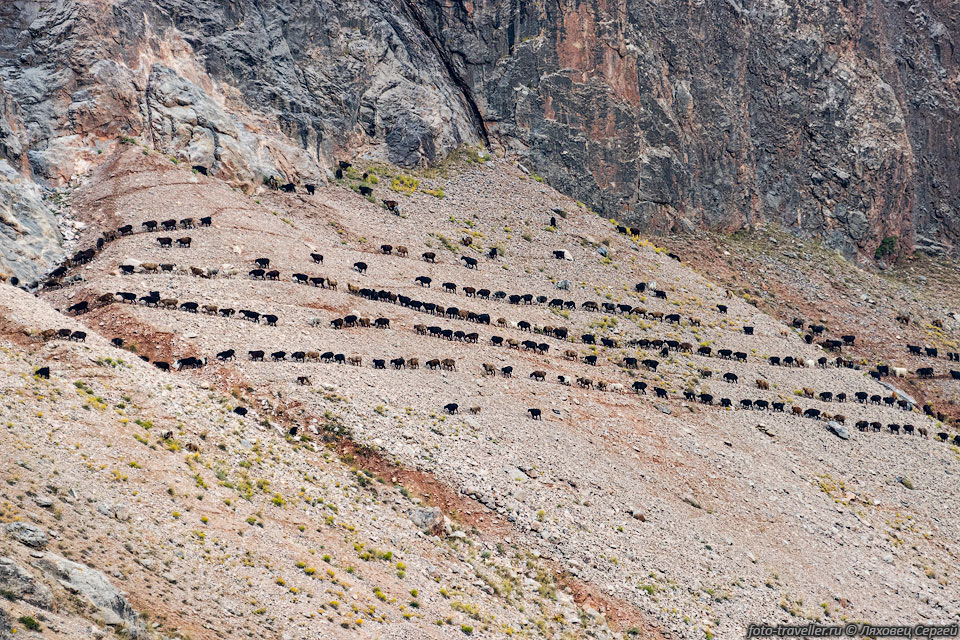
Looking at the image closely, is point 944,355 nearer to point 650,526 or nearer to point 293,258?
point 650,526

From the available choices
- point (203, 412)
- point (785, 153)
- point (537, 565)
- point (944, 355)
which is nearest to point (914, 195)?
point (785, 153)

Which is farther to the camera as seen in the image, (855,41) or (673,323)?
(855,41)

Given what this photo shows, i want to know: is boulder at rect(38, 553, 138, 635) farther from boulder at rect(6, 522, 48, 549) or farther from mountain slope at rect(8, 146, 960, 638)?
mountain slope at rect(8, 146, 960, 638)

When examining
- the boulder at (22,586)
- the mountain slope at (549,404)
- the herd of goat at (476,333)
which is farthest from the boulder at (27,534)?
A: the herd of goat at (476,333)

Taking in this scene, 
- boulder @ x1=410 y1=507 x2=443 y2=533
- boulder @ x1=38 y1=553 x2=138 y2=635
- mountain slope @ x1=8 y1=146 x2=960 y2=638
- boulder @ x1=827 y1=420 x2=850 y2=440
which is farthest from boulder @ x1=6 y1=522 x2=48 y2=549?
boulder @ x1=827 y1=420 x2=850 y2=440

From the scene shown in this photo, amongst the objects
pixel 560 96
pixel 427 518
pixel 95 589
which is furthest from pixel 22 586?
pixel 560 96

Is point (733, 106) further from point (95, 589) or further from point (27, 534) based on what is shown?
point (95, 589)
